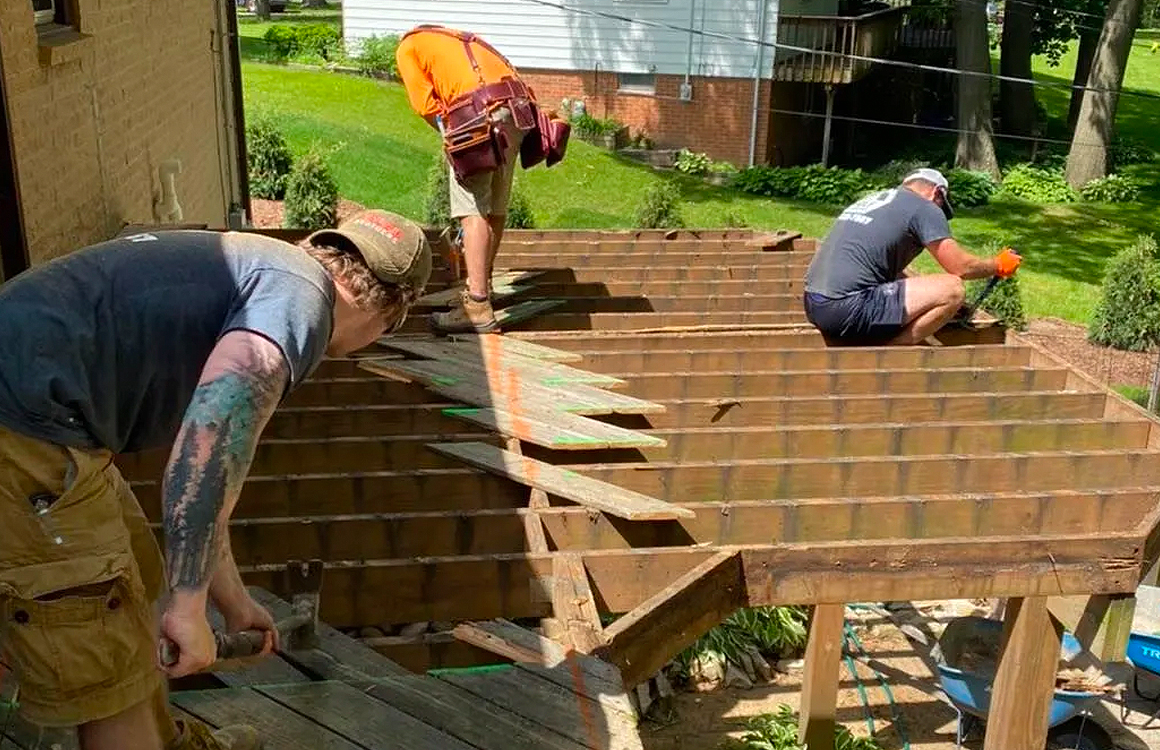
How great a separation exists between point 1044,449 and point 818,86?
64.5ft

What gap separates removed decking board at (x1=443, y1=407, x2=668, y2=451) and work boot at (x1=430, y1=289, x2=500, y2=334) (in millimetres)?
1150

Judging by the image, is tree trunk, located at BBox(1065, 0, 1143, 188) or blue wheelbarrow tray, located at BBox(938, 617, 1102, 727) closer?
blue wheelbarrow tray, located at BBox(938, 617, 1102, 727)

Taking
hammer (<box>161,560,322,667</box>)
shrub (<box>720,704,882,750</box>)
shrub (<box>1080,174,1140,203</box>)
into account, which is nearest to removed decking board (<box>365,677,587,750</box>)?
hammer (<box>161,560,322,667</box>)

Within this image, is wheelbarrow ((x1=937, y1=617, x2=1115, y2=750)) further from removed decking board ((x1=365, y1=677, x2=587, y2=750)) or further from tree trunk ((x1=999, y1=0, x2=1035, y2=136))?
tree trunk ((x1=999, y1=0, x2=1035, y2=136))

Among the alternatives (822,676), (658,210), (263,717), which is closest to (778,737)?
(822,676)

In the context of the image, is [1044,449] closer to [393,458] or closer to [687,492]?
[687,492]

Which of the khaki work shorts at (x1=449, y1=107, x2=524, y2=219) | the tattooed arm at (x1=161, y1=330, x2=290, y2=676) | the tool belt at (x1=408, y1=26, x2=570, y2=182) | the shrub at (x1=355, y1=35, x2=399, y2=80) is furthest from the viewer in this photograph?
the shrub at (x1=355, y1=35, x2=399, y2=80)

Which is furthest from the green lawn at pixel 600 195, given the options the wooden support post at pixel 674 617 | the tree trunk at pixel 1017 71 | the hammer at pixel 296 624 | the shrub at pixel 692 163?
the hammer at pixel 296 624

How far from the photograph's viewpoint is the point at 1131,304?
13117mm

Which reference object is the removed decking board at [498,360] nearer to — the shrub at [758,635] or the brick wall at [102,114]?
the brick wall at [102,114]

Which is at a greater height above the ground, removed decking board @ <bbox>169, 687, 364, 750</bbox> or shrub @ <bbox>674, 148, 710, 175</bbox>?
removed decking board @ <bbox>169, 687, 364, 750</bbox>

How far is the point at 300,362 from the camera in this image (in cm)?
201

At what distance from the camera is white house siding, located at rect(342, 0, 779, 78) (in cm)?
2006

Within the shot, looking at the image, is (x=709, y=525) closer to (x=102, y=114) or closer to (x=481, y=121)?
(x=481, y=121)
